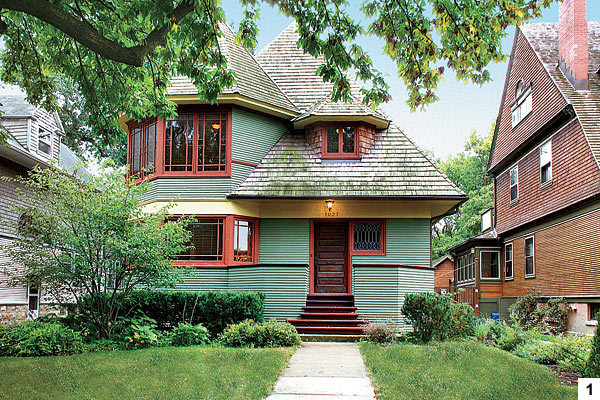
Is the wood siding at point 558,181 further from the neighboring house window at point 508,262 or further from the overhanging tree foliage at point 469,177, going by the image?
the overhanging tree foliage at point 469,177

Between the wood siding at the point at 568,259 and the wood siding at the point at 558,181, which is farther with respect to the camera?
the wood siding at the point at 558,181

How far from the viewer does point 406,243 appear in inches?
621

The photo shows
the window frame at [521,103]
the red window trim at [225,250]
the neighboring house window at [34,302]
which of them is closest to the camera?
the red window trim at [225,250]

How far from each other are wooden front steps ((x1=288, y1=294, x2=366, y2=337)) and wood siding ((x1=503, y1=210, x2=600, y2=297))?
696 centimetres

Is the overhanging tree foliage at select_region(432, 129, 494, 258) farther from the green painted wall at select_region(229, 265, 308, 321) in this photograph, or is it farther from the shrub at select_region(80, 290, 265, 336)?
the shrub at select_region(80, 290, 265, 336)

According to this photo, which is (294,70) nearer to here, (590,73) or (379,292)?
(379,292)

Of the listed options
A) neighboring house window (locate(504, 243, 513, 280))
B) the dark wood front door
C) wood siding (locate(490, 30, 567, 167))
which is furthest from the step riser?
neighboring house window (locate(504, 243, 513, 280))

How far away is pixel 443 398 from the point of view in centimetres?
696

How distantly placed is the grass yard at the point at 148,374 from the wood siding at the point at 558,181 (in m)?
11.0

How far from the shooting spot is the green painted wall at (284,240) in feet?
52.0

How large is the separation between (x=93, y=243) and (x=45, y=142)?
12.1m

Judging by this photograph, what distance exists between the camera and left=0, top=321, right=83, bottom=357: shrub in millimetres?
10078

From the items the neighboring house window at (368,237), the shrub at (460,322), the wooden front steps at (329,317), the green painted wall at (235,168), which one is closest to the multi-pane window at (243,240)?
the green painted wall at (235,168)

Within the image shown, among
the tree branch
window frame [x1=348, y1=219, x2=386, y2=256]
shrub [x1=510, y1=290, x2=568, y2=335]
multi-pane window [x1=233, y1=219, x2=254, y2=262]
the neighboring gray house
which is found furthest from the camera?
the neighboring gray house
